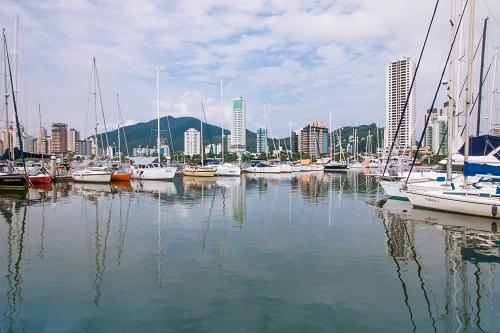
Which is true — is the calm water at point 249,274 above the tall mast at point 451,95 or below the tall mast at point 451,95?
below

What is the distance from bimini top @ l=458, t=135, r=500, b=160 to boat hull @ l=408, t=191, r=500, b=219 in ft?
26.6

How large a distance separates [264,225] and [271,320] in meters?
11.9

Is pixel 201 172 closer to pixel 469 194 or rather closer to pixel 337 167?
pixel 337 167

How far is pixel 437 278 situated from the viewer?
11.7 metres

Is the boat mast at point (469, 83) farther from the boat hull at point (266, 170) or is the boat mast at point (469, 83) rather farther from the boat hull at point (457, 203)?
the boat hull at point (266, 170)

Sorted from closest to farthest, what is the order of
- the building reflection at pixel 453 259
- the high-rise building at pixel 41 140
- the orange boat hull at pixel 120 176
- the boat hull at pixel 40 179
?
the building reflection at pixel 453 259
the boat hull at pixel 40 179
the orange boat hull at pixel 120 176
the high-rise building at pixel 41 140

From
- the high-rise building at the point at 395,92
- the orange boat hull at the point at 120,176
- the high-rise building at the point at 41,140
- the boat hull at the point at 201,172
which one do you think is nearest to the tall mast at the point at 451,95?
the orange boat hull at the point at 120,176

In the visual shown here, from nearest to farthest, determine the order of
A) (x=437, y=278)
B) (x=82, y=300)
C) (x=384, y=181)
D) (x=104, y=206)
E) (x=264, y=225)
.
A: (x=82, y=300) → (x=437, y=278) → (x=264, y=225) → (x=104, y=206) → (x=384, y=181)

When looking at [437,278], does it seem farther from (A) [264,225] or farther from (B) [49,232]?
(B) [49,232]

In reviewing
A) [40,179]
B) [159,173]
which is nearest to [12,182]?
[40,179]

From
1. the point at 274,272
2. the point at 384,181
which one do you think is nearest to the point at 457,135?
the point at 384,181

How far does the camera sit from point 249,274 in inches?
478

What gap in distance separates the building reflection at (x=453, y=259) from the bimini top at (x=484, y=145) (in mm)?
8806

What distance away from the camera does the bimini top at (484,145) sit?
93.6 feet
